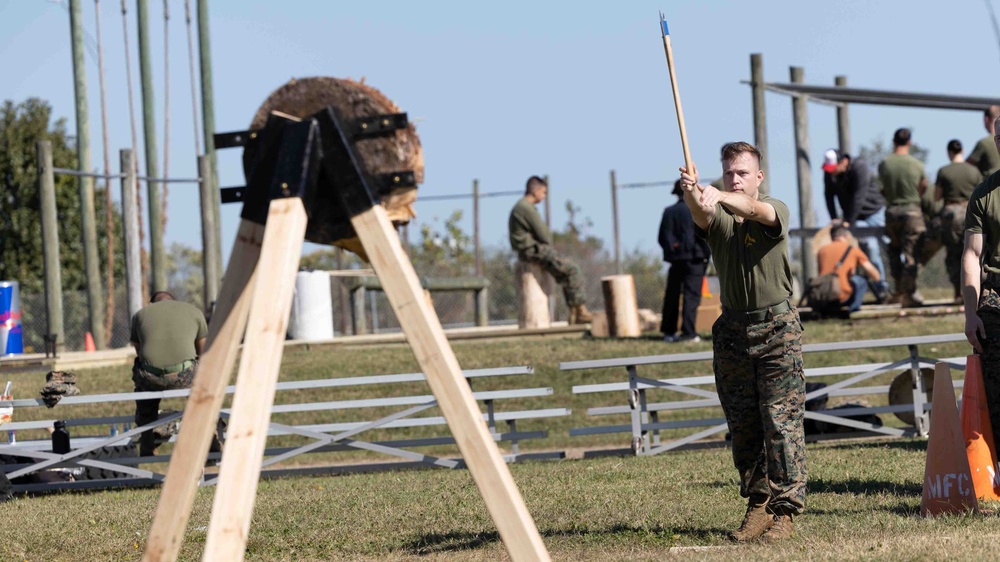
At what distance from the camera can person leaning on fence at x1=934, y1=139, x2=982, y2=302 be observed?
16453 mm

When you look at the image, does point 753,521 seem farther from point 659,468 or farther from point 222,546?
point 659,468

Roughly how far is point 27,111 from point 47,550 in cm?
3216

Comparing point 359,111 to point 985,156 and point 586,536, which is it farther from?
point 985,156

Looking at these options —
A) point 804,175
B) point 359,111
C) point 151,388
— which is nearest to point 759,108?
point 804,175

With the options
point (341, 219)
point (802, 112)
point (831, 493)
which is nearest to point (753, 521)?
point (831, 493)

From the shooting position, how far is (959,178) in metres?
16.5

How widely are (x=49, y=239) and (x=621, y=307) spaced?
8043 millimetres

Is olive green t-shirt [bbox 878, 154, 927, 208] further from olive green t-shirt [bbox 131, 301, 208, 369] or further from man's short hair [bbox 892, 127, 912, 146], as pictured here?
olive green t-shirt [bbox 131, 301, 208, 369]

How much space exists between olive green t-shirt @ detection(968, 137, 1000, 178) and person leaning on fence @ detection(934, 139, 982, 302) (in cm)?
16

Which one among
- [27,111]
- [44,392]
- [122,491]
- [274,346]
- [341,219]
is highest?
[27,111]

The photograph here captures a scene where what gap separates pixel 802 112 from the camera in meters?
20.4

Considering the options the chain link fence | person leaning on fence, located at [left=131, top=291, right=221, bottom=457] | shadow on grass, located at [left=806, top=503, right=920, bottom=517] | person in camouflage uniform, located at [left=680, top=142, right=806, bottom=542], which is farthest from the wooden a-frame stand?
the chain link fence

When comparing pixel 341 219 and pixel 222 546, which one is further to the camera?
pixel 341 219

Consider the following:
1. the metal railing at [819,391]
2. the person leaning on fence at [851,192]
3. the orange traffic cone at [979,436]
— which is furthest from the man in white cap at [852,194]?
the orange traffic cone at [979,436]
